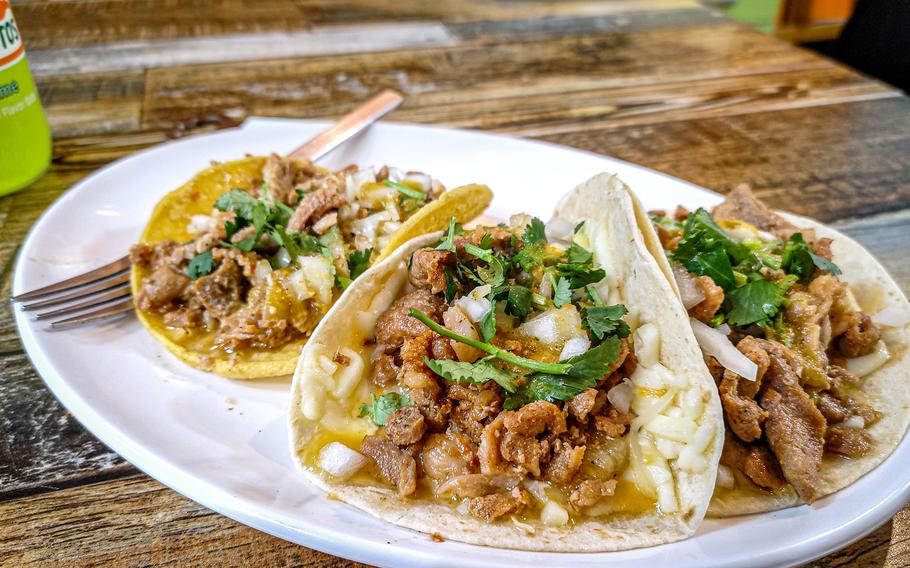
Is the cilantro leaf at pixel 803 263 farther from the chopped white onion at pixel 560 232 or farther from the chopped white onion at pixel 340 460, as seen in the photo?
the chopped white onion at pixel 340 460

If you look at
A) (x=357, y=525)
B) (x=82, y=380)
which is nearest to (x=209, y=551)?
(x=357, y=525)

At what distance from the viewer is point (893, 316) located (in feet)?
8.35

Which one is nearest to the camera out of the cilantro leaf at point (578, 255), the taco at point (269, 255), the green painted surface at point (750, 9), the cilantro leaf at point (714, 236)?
the cilantro leaf at point (578, 255)

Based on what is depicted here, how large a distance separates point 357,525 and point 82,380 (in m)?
1.15

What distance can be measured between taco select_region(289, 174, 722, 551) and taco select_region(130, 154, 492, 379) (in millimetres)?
352

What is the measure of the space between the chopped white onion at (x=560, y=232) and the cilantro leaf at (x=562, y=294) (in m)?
0.37

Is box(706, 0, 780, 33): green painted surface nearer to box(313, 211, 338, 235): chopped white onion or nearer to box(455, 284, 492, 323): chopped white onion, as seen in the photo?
box(313, 211, 338, 235): chopped white onion

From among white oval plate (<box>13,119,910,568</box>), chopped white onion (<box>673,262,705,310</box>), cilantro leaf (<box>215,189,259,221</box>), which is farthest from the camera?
cilantro leaf (<box>215,189,259,221</box>)

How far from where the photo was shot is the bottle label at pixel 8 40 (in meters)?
2.88

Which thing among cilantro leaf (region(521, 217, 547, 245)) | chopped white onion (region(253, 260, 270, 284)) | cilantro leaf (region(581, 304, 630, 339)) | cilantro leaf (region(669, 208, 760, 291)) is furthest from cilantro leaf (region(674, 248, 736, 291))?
chopped white onion (region(253, 260, 270, 284))

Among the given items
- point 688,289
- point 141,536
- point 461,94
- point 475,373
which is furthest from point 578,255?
point 461,94

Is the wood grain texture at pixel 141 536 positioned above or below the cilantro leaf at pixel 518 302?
below

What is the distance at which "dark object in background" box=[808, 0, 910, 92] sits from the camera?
19.2 feet

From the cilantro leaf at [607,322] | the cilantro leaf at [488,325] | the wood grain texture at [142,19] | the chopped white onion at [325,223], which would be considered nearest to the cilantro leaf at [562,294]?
the cilantro leaf at [607,322]
